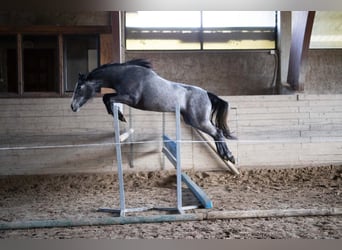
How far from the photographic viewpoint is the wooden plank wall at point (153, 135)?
3430 mm

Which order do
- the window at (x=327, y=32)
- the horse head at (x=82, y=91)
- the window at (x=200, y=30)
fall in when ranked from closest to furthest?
the horse head at (x=82, y=91) → the window at (x=327, y=32) → the window at (x=200, y=30)

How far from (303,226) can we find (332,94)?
1856 mm

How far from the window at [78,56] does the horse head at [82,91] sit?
0.47 m

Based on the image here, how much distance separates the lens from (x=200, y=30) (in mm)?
4094

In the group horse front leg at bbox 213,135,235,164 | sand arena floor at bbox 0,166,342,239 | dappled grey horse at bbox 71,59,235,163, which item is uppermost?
dappled grey horse at bbox 71,59,235,163

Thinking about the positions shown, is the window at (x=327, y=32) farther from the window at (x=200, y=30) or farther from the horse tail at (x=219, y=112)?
the horse tail at (x=219, y=112)

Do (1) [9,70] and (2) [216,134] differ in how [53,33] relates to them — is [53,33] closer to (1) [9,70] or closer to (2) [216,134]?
(1) [9,70]

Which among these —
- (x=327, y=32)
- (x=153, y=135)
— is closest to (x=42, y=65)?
(x=153, y=135)

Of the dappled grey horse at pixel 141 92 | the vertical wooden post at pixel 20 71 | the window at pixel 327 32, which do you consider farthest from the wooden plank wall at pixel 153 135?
the window at pixel 327 32

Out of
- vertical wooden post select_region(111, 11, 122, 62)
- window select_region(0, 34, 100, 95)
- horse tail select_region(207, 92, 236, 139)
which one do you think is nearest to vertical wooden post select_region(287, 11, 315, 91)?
horse tail select_region(207, 92, 236, 139)

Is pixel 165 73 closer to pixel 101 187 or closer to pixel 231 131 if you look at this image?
pixel 231 131

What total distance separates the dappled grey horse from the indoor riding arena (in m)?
0.02

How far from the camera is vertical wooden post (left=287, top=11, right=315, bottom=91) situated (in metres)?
3.22

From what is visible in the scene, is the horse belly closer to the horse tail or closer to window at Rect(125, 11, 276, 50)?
the horse tail
